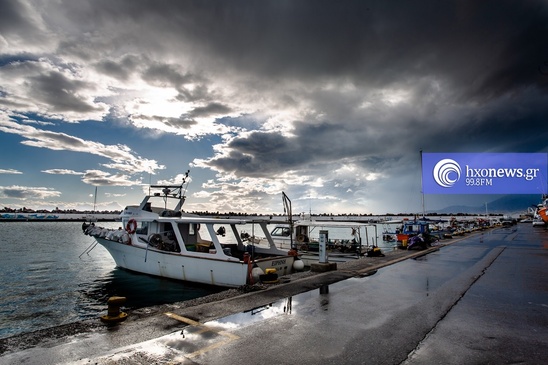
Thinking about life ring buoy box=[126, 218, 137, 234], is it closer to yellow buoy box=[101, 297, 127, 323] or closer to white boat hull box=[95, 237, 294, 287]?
white boat hull box=[95, 237, 294, 287]

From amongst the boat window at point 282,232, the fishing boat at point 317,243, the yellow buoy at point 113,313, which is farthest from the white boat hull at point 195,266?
the boat window at point 282,232

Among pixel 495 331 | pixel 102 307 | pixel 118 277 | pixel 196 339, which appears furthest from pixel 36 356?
pixel 118 277

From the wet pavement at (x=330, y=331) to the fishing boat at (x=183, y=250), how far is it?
3736 millimetres

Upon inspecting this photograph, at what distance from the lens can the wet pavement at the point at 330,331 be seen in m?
4.60

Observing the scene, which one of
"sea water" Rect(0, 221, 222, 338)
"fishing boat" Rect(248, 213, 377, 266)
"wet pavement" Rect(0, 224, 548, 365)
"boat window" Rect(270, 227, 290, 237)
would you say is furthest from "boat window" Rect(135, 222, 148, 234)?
"boat window" Rect(270, 227, 290, 237)

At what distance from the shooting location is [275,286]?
9.62 meters

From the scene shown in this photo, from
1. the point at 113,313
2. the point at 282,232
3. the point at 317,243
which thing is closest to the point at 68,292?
the point at 113,313

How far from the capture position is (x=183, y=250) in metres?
15.2

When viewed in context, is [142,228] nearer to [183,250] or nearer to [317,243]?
[183,250]

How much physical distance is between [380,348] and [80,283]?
19.6m

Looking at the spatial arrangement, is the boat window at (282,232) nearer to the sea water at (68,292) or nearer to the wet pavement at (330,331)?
the sea water at (68,292)

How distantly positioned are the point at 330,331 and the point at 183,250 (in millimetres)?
11198

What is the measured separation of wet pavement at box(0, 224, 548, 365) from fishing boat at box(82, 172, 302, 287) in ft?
12.3

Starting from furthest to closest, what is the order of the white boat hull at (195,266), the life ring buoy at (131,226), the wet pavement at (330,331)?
the life ring buoy at (131,226) → the white boat hull at (195,266) → the wet pavement at (330,331)
